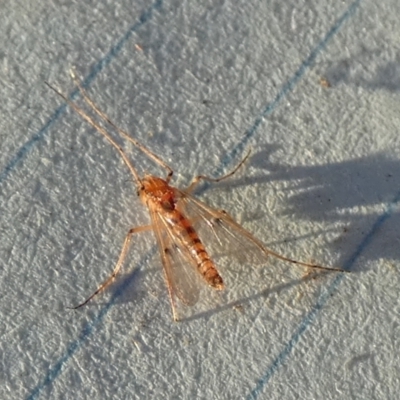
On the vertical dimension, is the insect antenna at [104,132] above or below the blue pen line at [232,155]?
above

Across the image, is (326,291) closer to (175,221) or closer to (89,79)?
(175,221)

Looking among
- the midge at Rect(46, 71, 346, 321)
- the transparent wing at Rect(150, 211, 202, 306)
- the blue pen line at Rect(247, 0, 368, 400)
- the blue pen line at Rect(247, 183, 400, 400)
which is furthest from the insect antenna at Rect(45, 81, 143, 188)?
the blue pen line at Rect(247, 183, 400, 400)

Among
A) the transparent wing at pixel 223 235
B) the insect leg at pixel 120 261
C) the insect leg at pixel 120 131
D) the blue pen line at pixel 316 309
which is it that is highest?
the insect leg at pixel 120 131

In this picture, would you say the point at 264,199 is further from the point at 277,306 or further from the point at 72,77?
the point at 72,77

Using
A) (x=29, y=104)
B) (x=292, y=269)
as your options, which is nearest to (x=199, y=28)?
(x=29, y=104)

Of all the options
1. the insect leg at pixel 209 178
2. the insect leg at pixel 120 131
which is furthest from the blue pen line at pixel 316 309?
the insect leg at pixel 120 131

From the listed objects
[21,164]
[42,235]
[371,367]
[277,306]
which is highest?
[21,164]

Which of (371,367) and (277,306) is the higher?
(277,306)

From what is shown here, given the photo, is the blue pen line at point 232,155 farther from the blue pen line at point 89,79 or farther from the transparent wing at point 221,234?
the transparent wing at point 221,234
